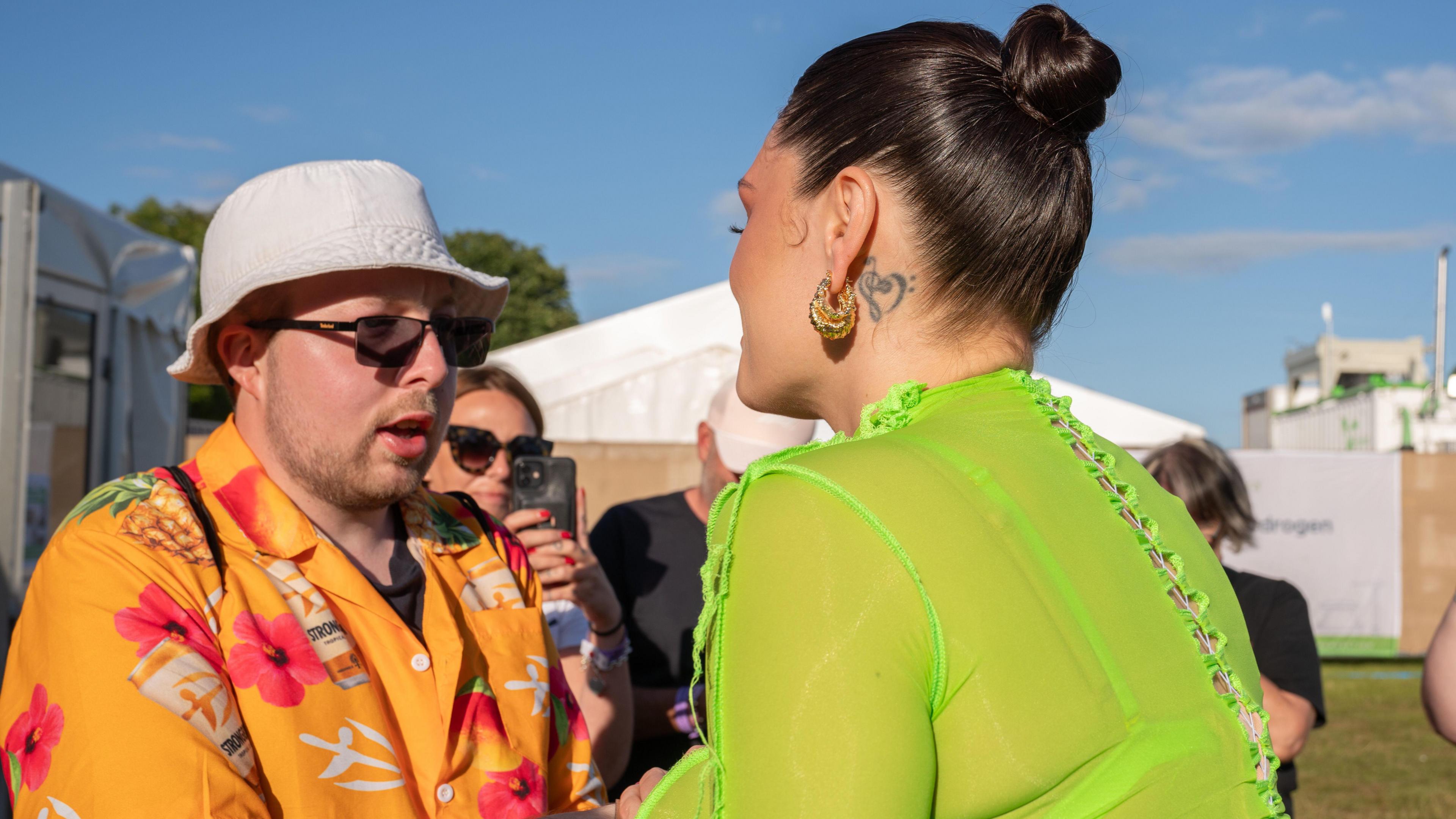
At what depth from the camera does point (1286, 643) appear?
3096 mm

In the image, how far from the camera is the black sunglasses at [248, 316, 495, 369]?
75.9 inches

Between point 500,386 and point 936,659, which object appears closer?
point 936,659

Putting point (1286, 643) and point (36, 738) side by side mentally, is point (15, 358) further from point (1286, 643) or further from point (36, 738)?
point (1286, 643)

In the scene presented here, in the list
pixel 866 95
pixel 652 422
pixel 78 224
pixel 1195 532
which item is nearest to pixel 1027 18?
pixel 866 95

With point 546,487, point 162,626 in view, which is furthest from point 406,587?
point 546,487

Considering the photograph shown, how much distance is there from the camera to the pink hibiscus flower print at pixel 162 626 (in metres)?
1.45

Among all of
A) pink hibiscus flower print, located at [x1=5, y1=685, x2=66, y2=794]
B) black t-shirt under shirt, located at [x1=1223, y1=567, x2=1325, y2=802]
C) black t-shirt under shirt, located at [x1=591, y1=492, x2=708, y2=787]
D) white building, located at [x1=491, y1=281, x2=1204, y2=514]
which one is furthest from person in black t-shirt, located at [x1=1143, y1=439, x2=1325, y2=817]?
white building, located at [x1=491, y1=281, x2=1204, y2=514]

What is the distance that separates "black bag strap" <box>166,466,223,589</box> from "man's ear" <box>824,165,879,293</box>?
111 centimetres

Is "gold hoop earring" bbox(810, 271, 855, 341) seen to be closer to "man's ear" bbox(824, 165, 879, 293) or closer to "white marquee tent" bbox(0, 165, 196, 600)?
"man's ear" bbox(824, 165, 879, 293)

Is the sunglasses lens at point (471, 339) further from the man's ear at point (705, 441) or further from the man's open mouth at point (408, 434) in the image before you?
the man's ear at point (705, 441)

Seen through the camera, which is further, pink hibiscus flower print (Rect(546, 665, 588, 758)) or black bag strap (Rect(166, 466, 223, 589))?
pink hibiscus flower print (Rect(546, 665, 588, 758))

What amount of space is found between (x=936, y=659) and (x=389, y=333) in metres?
1.42

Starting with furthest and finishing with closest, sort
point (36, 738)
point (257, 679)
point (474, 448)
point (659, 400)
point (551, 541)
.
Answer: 1. point (659, 400)
2. point (474, 448)
3. point (551, 541)
4. point (257, 679)
5. point (36, 738)

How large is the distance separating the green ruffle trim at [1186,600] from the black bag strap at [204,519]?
1.24m
